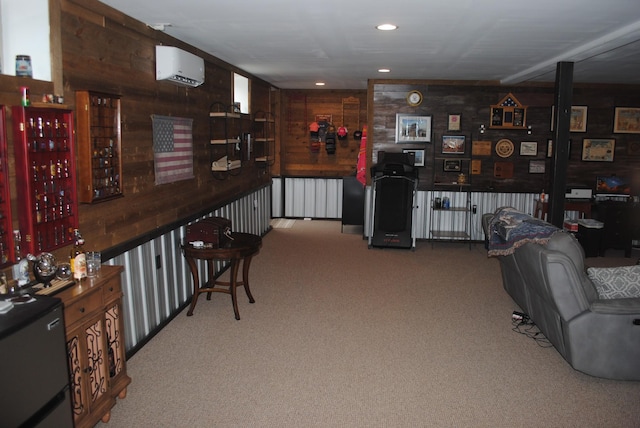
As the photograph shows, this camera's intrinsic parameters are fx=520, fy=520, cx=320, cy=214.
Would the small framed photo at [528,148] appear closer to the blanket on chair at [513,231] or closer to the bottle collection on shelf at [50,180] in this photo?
the blanket on chair at [513,231]

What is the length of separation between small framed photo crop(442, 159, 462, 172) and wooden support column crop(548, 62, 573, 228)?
7.73 feet

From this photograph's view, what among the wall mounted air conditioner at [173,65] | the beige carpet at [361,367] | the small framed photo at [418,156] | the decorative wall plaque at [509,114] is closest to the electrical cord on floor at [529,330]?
the beige carpet at [361,367]

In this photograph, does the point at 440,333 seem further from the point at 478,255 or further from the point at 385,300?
the point at 478,255

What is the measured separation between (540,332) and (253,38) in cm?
357

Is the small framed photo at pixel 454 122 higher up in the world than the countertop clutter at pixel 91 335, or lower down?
higher up

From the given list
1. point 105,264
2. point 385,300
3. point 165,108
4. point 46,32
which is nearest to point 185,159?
point 165,108

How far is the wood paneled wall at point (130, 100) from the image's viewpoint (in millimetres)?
3094

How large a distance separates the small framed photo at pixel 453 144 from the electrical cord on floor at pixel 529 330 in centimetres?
374

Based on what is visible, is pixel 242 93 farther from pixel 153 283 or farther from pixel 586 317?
pixel 586 317

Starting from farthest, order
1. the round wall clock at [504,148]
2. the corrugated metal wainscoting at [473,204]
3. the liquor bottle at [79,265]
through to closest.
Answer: the corrugated metal wainscoting at [473,204] < the round wall clock at [504,148] < the liquor bottle at [79,265]

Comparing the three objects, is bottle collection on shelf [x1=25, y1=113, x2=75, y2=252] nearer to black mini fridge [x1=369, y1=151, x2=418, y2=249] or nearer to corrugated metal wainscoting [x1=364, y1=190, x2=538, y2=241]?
black mini fridge [x1=369, y1=151, x2=418, y2=249]

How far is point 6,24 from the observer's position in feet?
9.59

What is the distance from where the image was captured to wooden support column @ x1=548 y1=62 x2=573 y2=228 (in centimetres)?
542

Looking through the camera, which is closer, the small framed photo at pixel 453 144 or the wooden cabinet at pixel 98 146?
the wooden cabinet at pixel 98 146
